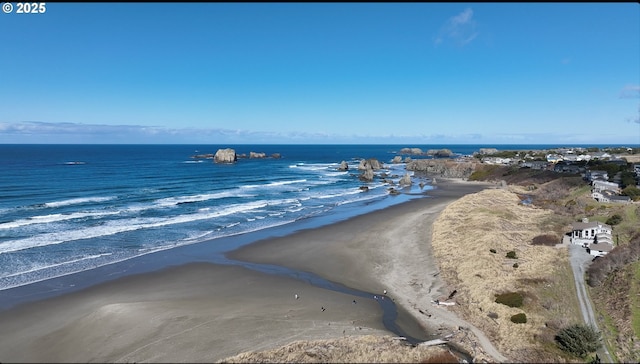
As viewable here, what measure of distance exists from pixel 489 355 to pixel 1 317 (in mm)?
23595

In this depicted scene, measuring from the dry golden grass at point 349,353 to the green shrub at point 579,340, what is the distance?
534cm

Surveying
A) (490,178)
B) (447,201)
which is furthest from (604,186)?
(490,178)

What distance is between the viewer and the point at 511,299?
66.6 ft

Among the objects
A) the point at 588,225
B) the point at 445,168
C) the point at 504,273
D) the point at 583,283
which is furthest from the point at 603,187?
the point at 445,168

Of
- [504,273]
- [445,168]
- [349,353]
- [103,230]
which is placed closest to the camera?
[349,353]

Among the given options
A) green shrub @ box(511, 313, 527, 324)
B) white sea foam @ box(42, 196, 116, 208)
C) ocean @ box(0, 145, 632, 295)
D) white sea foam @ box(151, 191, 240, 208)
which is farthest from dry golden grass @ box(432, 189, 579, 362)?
white sea foam @ box(42, 196, 116, 208)

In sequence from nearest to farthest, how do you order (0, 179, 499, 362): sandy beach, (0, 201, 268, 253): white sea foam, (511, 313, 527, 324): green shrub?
(0, 179, 499, 362): sandy beach, (511, 313, 527, 324): green shrub, (0, 201, 268, 253): white sea foam

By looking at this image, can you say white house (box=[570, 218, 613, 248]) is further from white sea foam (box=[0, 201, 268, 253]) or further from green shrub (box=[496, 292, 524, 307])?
white sea foam (box=[0, 201, 268, 253])

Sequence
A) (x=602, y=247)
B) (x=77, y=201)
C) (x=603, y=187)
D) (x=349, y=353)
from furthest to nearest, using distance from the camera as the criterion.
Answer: (x=603, y=187) → (x=77, y=201) → (x=602, y=247) → (x=349, y=353)

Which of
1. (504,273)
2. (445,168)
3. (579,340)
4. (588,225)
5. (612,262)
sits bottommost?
(504,273)

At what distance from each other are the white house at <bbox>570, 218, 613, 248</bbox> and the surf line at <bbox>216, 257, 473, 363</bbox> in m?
19.2

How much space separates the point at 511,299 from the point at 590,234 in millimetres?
15147

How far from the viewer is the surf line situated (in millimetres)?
16875

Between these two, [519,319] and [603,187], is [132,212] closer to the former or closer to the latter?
[519,319]
